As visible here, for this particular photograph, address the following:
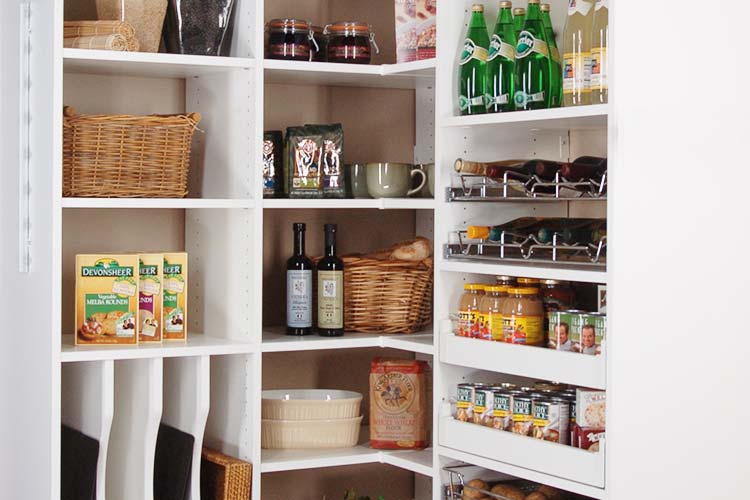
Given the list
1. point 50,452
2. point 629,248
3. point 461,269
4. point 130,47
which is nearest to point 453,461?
point 461,269

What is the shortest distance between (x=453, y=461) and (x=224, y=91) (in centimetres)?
98

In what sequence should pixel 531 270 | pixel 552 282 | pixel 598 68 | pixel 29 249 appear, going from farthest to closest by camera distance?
pixel 29 249 < pixel 552 282 < pixel 531 270 < pixel 598 68

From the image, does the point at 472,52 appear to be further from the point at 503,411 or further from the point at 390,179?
the point at 503,411

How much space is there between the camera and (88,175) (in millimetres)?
2395

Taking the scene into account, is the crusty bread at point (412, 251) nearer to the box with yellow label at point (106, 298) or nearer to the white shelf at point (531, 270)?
the white shelf at point (531, 270)

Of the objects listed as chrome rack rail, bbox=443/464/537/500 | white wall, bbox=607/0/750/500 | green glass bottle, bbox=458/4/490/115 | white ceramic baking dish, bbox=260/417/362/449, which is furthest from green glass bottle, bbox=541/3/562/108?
white ceramic baking dish, bbox=260/417/362/449

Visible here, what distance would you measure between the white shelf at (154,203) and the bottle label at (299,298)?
26 cm

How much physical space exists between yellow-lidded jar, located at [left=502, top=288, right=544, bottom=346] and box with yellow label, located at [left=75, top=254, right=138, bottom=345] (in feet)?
2.59

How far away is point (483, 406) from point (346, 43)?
0.92 m

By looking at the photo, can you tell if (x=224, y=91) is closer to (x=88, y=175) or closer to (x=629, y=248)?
(x=88, y=175)

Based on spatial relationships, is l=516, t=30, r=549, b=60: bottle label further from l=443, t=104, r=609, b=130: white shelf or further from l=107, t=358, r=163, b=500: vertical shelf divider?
l=107, t=358, r=163, b=500: vertical shelf divider

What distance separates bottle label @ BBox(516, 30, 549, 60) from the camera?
2287 mm

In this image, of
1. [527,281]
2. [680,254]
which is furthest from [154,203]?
[680,254]

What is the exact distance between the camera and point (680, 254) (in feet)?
7.04
